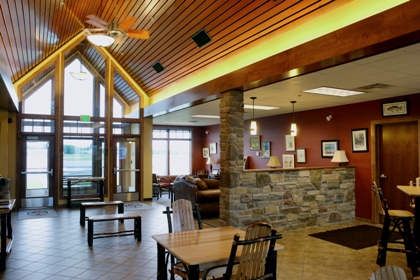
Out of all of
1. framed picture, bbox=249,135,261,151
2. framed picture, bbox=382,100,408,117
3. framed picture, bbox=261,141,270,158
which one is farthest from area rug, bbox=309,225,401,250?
framed picture, bbox=249,135,261,151

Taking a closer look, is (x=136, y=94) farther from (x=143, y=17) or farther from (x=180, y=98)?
(x=143, y=17)

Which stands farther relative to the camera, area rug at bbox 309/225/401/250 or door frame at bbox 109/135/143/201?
door frame at bbox 109/135/143/201

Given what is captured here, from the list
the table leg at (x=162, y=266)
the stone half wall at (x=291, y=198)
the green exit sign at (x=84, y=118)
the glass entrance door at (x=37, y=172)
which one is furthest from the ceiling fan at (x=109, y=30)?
the glass entrance door at (x=37, y=172)

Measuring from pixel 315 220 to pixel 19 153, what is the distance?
7.33 meters

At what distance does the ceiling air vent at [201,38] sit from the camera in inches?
235

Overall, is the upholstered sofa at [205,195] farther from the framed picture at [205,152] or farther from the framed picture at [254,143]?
the framed picture at [205,152]

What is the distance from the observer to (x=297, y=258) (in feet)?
15.2

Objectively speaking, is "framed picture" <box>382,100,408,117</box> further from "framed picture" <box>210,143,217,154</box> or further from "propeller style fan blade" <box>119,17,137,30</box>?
"framed picture" <box>210,143,217,154</box>

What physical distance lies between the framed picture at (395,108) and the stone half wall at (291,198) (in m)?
1.37

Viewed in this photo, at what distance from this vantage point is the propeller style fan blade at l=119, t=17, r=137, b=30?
16.7ft

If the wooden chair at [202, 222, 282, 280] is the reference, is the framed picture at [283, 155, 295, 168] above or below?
A: above

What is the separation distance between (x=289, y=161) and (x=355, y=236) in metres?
3.80

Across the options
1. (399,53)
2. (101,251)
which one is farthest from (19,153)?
(399,53)

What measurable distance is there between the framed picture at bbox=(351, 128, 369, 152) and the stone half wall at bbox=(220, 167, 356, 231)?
0.49 meters
